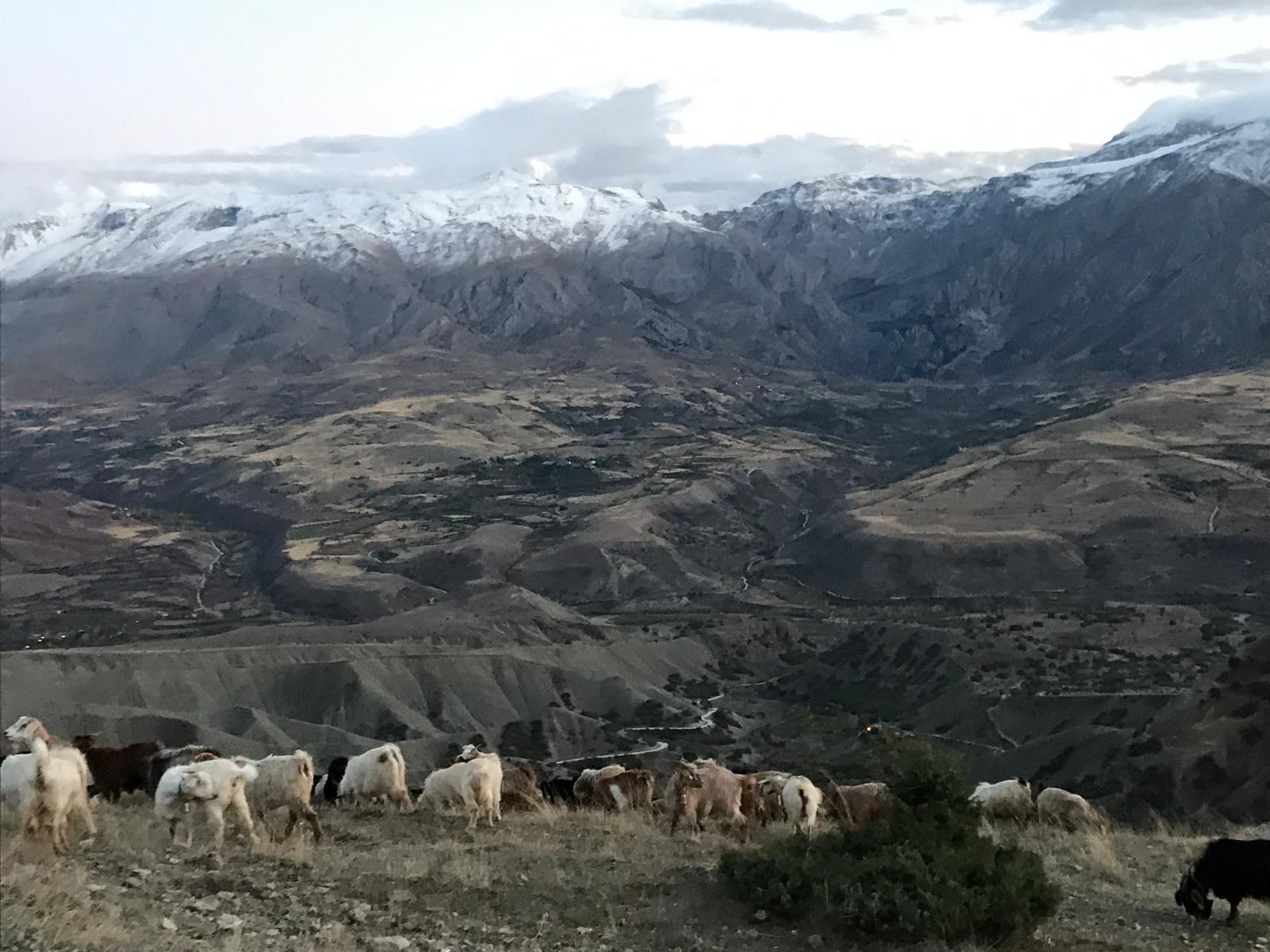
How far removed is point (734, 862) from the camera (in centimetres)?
1413

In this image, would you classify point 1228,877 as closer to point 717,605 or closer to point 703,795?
point 703,795

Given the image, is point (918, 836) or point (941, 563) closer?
point (918, 836)

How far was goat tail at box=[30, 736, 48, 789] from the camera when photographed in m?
14.5

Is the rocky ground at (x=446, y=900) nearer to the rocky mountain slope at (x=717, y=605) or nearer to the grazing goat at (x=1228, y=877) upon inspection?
the grazing goat at (x=1228, y=877)

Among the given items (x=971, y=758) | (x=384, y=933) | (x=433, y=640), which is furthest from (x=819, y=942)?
(x=433, y=640)

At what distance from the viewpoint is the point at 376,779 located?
21375 mm

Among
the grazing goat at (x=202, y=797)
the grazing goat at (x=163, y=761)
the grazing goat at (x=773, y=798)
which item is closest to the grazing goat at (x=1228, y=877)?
the grazing goat at (x=773, y=798)

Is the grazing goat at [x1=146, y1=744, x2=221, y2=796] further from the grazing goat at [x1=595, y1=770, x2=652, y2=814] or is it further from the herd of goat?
the grazing goat at [x1=595, y1=770, x2=652, y2=814]

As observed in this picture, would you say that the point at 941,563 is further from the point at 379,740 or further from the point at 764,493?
the point at 379,740

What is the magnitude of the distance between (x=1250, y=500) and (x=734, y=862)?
11693 centimetres

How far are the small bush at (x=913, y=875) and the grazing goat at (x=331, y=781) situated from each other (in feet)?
34.7

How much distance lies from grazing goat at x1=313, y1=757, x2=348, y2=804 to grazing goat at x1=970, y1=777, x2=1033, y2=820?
11.3 metres

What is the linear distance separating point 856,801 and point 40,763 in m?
11.5

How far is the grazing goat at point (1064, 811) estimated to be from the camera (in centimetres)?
2212
